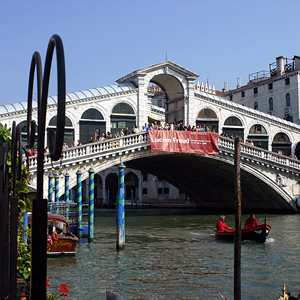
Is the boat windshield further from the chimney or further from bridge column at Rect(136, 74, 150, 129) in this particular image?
the chimney

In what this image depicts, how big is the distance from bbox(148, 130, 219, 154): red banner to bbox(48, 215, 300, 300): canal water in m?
7.77

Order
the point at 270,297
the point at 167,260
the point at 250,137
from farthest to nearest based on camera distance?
the point at 250,137
the point at 167,260
the point at 270,297

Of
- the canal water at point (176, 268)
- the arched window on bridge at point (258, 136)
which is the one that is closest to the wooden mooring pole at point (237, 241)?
the canal water at point (176, 268)

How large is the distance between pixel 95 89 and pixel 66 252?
16866 millimetres

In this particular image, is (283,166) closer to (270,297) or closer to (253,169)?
(253,169)

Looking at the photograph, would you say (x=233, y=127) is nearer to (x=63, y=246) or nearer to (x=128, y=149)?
(x=128, y=149)

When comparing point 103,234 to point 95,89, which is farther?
point 95,89

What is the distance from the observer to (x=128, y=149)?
24.6 m

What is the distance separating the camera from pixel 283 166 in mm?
28328

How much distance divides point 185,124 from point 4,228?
2606 cm

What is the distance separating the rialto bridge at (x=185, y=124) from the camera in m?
25.1

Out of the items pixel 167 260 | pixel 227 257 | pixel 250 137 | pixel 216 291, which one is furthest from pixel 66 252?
pixel 250 137

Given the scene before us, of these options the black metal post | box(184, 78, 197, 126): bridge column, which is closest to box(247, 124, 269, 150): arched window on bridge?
box(184, 78, 197, 126): bridge column

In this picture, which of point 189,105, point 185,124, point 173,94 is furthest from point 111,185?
point 189,105
